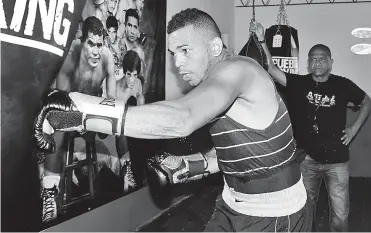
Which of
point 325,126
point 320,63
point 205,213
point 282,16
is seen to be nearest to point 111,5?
point 320,63

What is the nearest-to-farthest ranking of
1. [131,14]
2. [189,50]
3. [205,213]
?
[189,50] → [131,14] → [205,213]

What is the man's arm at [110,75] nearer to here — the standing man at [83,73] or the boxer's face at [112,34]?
the standing man at [83,73]

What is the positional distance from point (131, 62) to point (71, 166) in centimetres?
128

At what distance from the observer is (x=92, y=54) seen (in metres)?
3.15

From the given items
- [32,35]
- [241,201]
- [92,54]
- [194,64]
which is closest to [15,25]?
[32,35]

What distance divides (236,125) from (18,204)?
1.42 m

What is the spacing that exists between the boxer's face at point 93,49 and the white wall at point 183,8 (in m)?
1.44

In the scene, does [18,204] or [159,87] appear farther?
[159,87]

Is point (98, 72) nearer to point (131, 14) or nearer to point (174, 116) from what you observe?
point (131, 14)

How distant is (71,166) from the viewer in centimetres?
295

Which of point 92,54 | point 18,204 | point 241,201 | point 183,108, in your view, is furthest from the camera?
point 92,54

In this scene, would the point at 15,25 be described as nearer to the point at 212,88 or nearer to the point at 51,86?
the point at 51,86

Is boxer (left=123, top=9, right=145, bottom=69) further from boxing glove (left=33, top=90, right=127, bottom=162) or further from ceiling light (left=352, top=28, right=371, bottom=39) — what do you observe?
ceiling light (left=352, top=28, right=371, bottom=39)

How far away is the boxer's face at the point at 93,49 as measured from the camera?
3066mm
